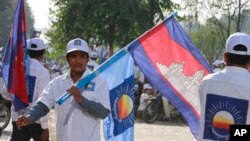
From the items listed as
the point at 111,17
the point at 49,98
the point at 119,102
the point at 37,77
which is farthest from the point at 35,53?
the point at 111,17

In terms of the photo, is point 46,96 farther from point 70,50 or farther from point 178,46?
point 178,46

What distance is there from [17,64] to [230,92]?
265 cm

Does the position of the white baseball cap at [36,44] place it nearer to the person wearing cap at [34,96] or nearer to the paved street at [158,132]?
the person wearing cap at [34,96]

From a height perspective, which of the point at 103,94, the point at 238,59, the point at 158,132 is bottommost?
the point at 158,132

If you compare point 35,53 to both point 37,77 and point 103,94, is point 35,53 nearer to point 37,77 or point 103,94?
point 37,77

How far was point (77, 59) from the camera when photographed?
487cm

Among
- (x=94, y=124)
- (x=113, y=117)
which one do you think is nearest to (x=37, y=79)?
(x=113, y=117)

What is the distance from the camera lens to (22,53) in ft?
20.6

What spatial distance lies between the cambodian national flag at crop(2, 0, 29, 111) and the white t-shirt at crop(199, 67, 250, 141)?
234cm

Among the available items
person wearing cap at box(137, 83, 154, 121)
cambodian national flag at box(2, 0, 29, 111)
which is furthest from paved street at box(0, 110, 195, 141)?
cambodian national flag at box(2, 0, 29, 111)

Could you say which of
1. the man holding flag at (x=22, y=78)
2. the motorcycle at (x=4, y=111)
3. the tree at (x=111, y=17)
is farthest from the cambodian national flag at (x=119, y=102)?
the tree at (x=111, y=17)

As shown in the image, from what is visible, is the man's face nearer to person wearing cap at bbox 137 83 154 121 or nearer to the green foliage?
person wearing cap at bbox 137 83 154 121

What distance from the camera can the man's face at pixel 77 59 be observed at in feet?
16.0

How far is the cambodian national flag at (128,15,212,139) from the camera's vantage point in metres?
5.14
